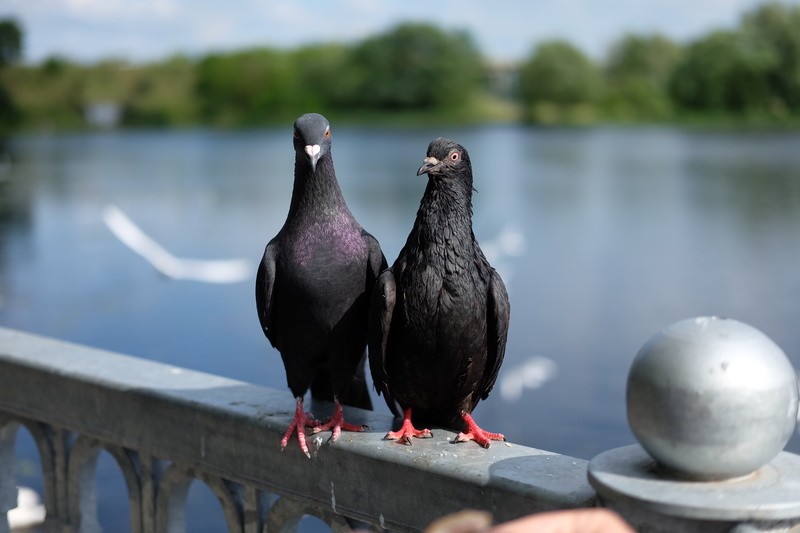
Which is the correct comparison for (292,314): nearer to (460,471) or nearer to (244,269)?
(460,471)

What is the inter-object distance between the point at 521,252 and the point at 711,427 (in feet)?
90.5

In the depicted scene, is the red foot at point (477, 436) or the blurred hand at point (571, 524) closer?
the blurred hand at point (571, 524)

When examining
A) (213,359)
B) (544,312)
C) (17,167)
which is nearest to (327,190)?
(213,359)

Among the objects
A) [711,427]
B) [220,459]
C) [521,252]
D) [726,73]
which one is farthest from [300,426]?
[726,73]

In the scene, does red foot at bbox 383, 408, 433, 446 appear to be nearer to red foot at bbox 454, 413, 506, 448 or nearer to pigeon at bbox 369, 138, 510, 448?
pigeon at bbox 369, 138, 510, 448

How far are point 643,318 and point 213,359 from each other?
36.8ft

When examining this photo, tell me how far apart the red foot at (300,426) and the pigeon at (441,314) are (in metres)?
Answer: 0.24

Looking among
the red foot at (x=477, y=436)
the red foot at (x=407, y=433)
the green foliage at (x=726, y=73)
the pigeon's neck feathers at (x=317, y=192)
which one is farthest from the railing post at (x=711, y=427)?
the green foliage at (x=726, y=73)

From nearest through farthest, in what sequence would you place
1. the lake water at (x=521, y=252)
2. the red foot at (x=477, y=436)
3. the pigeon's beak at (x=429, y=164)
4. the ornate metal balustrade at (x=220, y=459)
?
1. the ornate metal balustrade at (x=220, y=459)
2. the red foot at (x=477, y=436)
3. the pigeon's beak at (x=429, y=164)
4. the lake water at (x=521, y=252)

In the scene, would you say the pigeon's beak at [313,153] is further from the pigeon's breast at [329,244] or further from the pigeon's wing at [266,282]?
the pigeon's wing at [266,282]

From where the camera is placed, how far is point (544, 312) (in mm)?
25516

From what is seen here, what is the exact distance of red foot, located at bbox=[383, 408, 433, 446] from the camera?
2936 millimetres

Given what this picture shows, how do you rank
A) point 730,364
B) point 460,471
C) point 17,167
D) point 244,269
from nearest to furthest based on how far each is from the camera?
point 730,364 < point 460,471 < point 244,269 < point 17,167

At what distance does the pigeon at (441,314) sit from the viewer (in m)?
2.97
